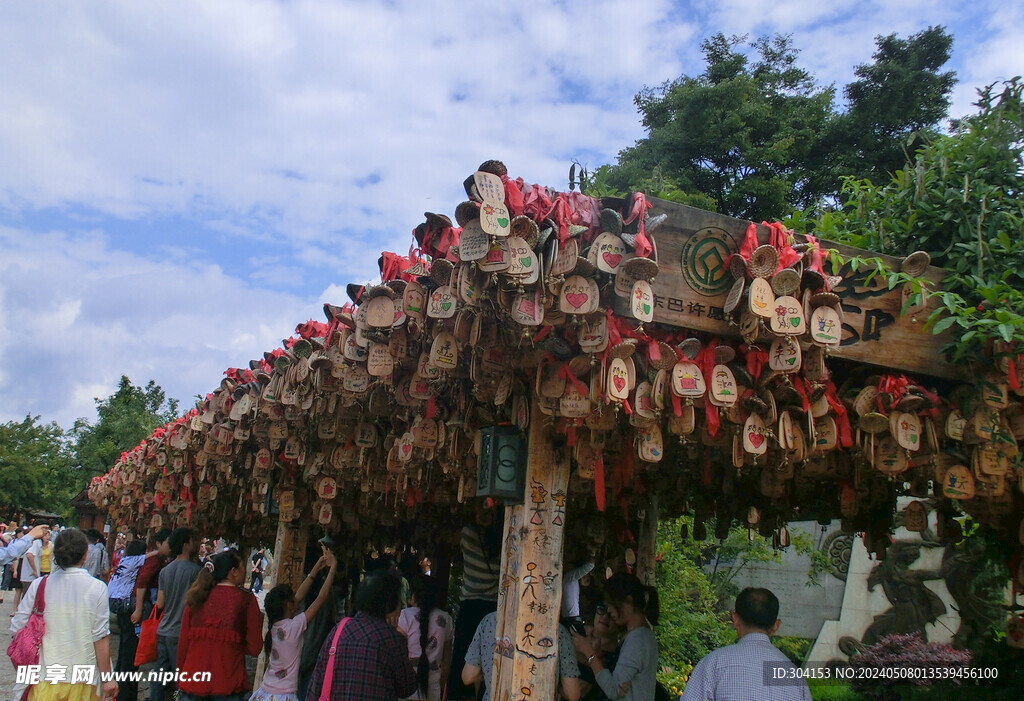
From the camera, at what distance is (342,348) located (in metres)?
4.26

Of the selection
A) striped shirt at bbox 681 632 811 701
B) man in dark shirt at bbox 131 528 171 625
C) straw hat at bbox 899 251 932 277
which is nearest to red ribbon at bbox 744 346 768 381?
straw hat at bbox 899 251 932 277

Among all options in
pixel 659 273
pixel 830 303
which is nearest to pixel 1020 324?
pixel 830 303

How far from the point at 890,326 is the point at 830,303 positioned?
601 mm

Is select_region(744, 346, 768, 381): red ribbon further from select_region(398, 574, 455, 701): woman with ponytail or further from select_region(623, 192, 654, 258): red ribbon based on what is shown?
select_region(398, 574, 455, 701): woman with ponytail

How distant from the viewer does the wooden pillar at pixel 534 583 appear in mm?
3324

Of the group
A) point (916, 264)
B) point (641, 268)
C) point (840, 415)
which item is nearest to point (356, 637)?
point (641, 268)

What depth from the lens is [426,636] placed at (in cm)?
555

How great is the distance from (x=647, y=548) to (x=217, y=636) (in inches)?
141

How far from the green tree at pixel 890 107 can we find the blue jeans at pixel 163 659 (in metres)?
19.7

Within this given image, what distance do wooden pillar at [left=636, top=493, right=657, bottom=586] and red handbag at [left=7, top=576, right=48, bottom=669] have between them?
172 inches

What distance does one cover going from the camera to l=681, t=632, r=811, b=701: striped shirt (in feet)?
9.93

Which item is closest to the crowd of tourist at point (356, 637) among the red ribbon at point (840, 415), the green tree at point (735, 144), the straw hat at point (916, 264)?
the red ribbon at point (840, 415)

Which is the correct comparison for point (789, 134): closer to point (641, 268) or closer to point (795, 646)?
point (795, 646)

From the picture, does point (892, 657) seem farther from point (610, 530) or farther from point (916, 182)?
point (916, 182)
